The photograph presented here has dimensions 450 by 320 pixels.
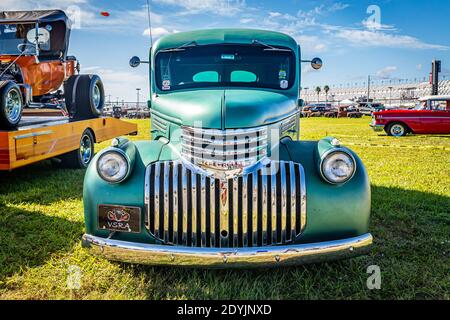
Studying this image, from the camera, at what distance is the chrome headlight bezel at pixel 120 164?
2.83 m

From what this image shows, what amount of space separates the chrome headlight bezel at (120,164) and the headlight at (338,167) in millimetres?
1339

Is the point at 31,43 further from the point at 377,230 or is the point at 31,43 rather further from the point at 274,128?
the point at 377,230

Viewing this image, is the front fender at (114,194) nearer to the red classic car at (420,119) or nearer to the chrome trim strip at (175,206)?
the chrome trim strip at (175,206)

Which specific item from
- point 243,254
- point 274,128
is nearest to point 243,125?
point 274,128

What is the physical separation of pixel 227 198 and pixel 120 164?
0.79 metres

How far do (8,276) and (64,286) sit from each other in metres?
0.50

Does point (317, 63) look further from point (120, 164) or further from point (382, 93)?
point (382, 93)

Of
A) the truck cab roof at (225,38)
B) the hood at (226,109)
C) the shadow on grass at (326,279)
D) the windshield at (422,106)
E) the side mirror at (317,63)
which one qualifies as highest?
the truck cab roof at (225,38)

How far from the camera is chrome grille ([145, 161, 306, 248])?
8.91ft

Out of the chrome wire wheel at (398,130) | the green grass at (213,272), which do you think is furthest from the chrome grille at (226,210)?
the chrome wire wheel at (398,130)

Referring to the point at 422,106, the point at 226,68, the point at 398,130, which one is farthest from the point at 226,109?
the point at 422,106

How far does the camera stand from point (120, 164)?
2863mm

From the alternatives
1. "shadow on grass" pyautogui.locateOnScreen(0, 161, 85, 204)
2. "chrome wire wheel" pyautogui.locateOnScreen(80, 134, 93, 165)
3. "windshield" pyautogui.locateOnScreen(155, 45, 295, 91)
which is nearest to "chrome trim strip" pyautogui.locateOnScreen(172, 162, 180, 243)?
"windshield" pyautogui.locateOnScreen(155, 45, 295, 91)

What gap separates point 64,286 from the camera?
9.30ft
